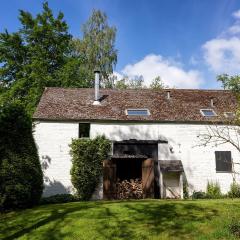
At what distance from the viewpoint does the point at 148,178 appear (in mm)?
22219

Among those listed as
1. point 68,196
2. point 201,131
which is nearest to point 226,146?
point 201,131

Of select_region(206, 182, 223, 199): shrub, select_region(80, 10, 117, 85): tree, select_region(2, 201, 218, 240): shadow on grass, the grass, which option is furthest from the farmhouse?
select_region(80, 10, 117, 85): tree

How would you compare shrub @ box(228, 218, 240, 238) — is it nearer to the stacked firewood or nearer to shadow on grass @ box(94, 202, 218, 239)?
shadow on grass @ box(94, 202, 218, 239)

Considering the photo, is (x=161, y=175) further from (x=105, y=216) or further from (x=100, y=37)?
(x=100, y=37)

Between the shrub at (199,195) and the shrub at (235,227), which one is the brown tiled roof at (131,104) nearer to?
the shrub at (199,195)

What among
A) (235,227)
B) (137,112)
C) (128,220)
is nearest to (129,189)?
(137,112)

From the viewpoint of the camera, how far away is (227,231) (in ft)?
35.2

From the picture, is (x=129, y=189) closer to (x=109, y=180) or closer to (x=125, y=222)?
(x=109, y=180)

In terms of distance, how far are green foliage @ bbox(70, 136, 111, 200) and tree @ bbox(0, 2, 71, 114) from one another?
12678 mm

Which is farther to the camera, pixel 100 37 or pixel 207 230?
pixel 100 37

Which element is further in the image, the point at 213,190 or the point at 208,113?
the point at 208,113

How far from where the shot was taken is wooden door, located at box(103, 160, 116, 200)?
73.0 feet

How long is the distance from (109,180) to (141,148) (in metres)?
3.12

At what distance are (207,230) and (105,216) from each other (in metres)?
3.73
